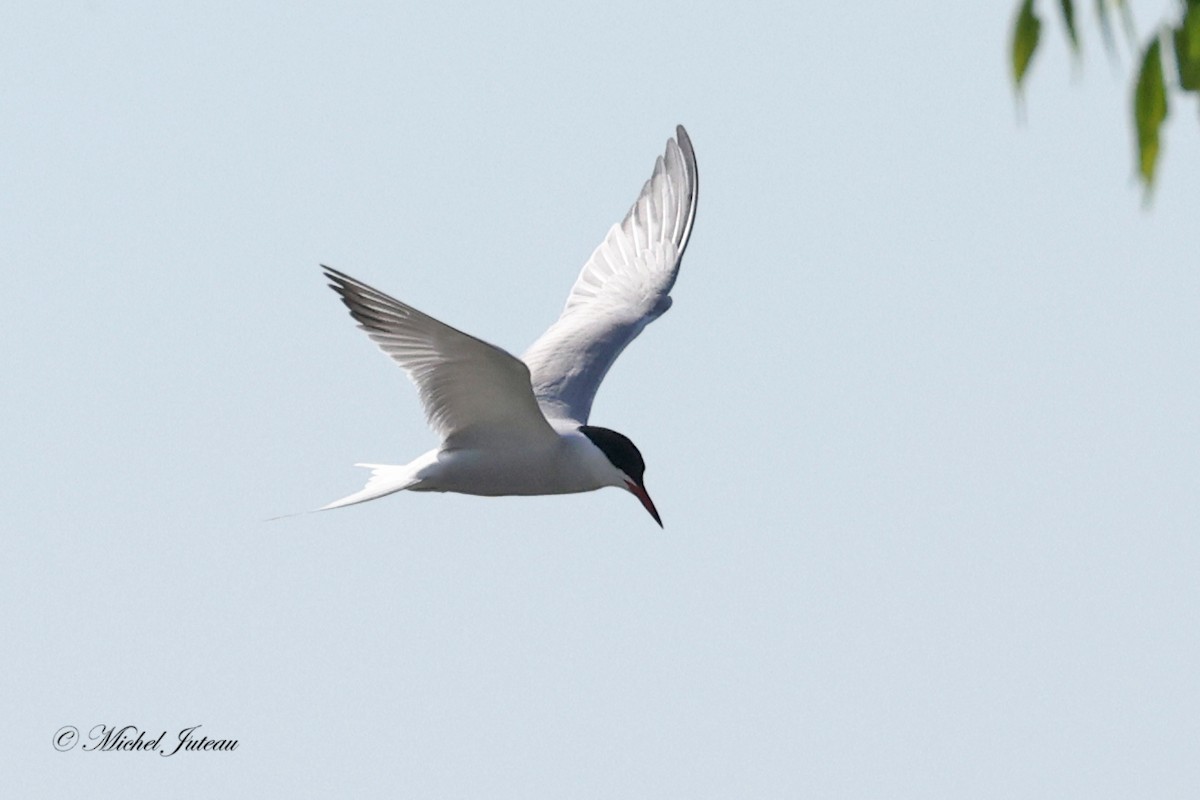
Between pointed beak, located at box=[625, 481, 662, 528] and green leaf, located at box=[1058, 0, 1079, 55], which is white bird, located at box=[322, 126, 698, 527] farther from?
green leaf, located at box=[1058, 0, 1079, 55]

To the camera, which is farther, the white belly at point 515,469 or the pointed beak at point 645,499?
the pointed beak at point 645,499

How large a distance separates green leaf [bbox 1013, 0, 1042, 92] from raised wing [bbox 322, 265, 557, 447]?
5.25 m

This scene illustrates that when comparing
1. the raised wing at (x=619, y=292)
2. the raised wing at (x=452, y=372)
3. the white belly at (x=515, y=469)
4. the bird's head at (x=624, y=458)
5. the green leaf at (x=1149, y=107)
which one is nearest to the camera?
the green leaf at (x=1149, y=107)

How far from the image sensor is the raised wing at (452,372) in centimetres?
796

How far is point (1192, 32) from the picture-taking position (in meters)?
2.52

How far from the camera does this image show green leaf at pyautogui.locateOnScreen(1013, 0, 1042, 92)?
99.7 inches

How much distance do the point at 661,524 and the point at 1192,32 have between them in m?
7.04

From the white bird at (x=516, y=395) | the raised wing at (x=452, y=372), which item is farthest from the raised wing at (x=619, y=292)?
the raised wing at (x=452, y=372)

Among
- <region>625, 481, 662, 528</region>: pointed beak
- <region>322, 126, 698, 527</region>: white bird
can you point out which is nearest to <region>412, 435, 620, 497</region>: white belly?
<region>322, 126, 698, 527</region>: white bird

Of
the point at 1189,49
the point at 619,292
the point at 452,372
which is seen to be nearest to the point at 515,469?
the point at 452,372

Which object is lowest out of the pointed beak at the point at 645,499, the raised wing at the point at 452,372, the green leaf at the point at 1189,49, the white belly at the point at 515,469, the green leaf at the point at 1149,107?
the pointed beak at the point at 645,499

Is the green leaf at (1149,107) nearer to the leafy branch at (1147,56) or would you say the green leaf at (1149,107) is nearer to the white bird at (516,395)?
the leafy branch at (1147,56)

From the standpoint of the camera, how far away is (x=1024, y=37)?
8.48 feet

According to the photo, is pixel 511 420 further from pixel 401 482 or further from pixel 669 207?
pixel 669 207
